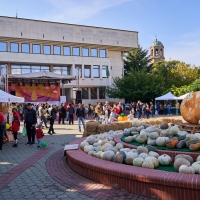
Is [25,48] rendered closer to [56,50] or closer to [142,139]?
[56,50]

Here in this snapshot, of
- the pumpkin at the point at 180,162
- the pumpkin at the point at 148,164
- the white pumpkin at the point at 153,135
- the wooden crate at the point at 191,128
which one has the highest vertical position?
the wooden crate at the point at 191,128

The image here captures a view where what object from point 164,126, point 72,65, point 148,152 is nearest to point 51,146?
point 164,126

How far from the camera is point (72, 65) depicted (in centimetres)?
4069

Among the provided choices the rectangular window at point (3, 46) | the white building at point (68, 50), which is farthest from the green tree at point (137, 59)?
the rectangular window at point (3, 46)

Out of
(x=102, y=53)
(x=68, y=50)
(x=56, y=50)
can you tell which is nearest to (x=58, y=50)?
(x=56, y=50)

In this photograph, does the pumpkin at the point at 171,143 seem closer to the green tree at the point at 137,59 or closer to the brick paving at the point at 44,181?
the brick paving at the point at 44,181

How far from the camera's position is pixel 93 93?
43031 mm

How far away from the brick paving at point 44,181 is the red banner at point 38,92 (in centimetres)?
2040

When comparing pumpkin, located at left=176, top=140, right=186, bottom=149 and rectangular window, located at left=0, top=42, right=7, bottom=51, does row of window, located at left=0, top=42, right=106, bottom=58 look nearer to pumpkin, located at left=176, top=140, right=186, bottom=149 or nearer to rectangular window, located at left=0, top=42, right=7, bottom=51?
rectangular window, located at left=0, top=42, right=7, bottom=51

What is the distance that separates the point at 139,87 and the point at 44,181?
1271 inches

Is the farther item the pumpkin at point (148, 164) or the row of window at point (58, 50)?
the row of window at point (58, 50)

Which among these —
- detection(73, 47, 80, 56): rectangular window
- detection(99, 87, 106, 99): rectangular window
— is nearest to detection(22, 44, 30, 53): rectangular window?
detection(73, 47, 80, 56): rectangular window

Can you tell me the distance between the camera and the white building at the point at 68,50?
123 ft

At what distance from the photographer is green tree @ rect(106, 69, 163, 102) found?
37375 millimetres
